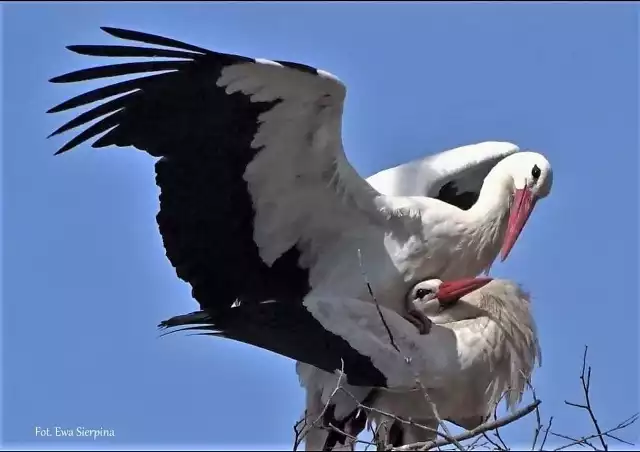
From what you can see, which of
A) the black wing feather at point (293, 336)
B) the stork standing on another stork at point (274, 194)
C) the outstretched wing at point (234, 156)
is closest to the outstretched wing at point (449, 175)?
the stork standing on another stork at point (274, 194)

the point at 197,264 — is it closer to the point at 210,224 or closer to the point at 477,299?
the point at 210,224

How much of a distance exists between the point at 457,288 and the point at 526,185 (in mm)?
521

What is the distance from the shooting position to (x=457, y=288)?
551cm

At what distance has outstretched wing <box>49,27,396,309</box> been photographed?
16.3 feet

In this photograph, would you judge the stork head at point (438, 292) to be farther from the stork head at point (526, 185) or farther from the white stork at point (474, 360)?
the stork head at point (526, 185)

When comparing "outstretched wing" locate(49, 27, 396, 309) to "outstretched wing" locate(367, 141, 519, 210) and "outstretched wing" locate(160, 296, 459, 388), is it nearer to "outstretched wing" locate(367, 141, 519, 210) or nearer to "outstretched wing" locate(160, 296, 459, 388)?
"outstretched wing" locate(160, 296, 459, 388)

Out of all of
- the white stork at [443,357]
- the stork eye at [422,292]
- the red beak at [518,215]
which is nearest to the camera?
the white stork at [443,357]

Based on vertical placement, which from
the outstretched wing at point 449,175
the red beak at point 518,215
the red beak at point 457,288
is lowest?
the red beak at point 457,288

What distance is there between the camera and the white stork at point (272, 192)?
5.02 meters

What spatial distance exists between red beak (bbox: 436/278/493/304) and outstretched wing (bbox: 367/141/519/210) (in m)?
0.73

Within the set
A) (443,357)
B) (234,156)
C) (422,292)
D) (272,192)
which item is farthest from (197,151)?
(443,357)

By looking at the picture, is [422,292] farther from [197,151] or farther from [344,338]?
[197,151]

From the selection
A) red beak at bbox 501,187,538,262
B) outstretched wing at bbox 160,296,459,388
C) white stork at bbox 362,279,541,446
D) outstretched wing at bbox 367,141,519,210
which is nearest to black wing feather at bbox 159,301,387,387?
outstretched wing at bbox 160,296,459,388

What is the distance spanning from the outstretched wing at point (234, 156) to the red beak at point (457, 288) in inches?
13.3
